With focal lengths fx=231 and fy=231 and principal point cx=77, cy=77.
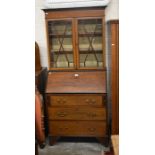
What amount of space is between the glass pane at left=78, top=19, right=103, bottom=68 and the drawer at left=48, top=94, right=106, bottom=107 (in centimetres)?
47

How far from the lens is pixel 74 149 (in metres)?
2.96

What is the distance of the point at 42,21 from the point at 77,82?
108cm

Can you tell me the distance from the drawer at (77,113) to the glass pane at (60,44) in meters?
0.61

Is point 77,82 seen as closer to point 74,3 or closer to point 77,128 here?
point 77,128

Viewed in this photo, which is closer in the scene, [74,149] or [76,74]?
[74,149]

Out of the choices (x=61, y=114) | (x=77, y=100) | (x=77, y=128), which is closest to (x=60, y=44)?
(x=77, y=100)

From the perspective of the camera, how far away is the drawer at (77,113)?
9.70ft

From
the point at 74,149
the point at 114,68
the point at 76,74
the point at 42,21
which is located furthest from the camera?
the point at 42,21

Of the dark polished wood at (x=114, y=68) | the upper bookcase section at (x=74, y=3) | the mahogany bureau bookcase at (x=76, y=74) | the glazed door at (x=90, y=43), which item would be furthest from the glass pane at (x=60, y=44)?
the dark polished wood at (x=114, y=68)

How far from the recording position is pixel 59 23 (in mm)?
3109

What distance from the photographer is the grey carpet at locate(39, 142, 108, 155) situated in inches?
113

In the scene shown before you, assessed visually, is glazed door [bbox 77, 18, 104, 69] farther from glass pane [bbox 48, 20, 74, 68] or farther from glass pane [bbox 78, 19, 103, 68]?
glass pane [bbox 48, 20, 74, 68]
